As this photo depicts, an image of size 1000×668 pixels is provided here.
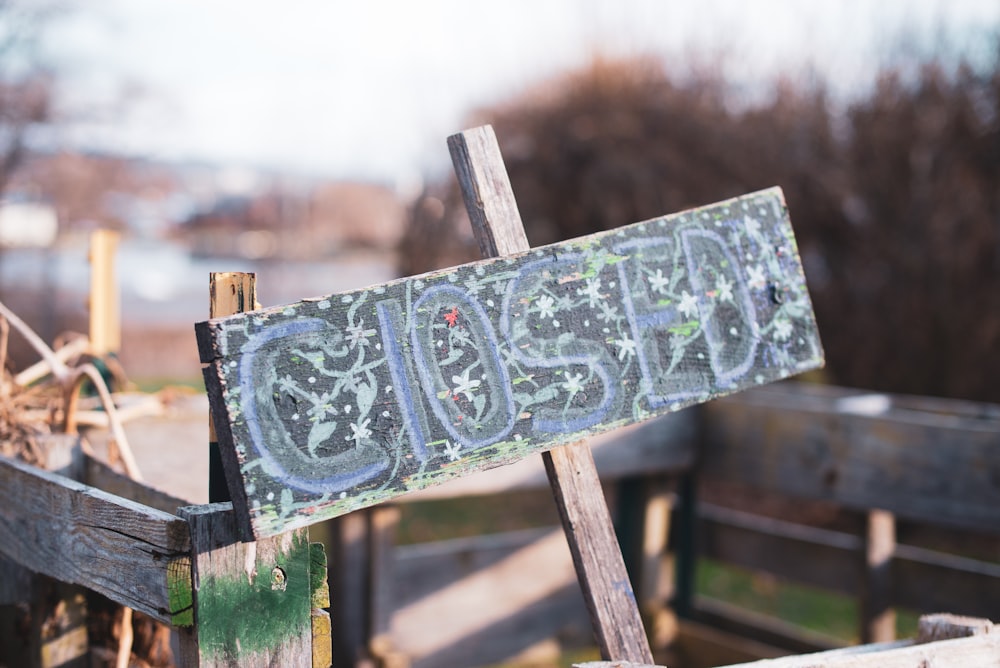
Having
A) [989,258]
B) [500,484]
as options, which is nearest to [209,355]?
[500,484]

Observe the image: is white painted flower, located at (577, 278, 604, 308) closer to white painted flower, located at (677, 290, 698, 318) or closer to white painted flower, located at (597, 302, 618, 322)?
white painted flower, located at (597, 302, 618, 322)

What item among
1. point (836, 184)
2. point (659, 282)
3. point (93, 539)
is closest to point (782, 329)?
point (659, 282)

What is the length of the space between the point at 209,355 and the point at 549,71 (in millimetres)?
6842

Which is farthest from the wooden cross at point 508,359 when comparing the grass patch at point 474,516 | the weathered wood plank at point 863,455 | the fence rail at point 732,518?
the grass patch at point 474,516

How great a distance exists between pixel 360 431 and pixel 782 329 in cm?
99

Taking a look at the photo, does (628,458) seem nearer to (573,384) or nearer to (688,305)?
(688,305)

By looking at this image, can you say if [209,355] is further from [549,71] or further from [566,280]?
[549,71]

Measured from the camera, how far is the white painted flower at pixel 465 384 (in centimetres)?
158

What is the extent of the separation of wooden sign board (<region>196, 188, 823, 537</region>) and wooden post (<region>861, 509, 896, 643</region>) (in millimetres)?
1562

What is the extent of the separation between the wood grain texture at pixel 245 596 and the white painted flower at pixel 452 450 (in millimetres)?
271

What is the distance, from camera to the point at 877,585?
328 centimetres

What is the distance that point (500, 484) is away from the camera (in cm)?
332

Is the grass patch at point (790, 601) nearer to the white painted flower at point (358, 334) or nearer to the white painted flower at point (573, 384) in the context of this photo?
the white painted flower at point (573, 384)

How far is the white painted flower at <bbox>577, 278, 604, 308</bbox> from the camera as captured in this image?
1747 mm
